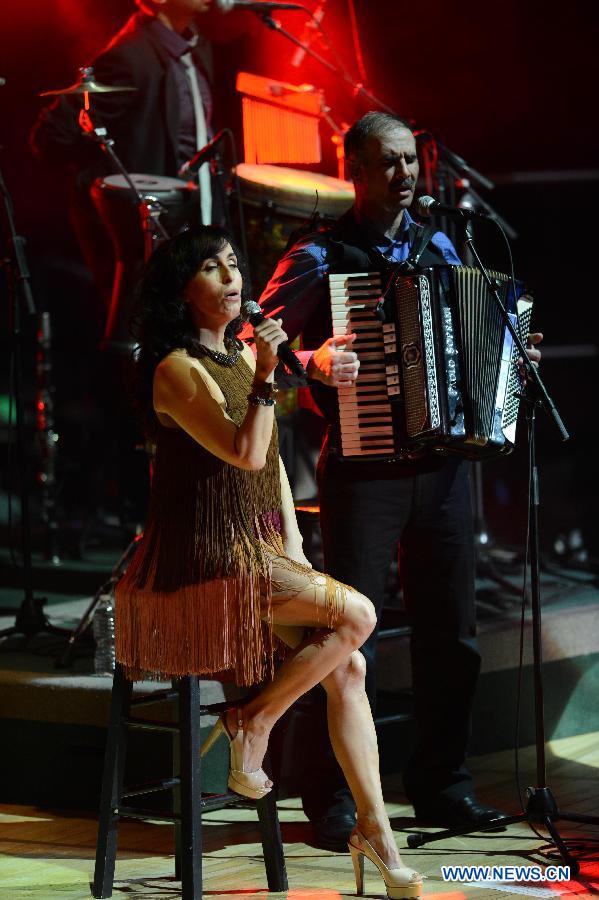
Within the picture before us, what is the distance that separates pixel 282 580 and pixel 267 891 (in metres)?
0.91

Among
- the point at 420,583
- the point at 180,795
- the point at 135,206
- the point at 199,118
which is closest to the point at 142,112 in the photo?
the point at 199,118

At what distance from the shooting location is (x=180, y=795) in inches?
128

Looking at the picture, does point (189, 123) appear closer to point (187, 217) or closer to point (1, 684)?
point (187, 217)

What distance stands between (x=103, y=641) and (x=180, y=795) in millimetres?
1243

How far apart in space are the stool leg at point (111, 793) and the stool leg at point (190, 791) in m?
0.27

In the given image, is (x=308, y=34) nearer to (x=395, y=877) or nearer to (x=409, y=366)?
(x=409, y=366)

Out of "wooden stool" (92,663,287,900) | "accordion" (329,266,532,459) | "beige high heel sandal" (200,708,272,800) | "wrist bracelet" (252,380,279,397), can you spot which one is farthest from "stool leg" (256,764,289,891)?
"wrist bracelet" (252,380,279,397)

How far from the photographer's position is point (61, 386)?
7.92m

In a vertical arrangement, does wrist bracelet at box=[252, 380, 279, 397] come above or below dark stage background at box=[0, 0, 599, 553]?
below

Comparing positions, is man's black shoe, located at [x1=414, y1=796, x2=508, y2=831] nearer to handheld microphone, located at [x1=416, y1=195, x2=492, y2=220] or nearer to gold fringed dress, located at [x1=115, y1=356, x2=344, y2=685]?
gold fringed dress, located at [x1=115, y1=356, x2=344, y2=685]

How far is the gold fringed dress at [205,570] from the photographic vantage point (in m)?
3.20

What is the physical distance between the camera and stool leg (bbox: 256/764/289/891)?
3.43 m

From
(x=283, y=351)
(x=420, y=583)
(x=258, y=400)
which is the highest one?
(x=283, y=351)

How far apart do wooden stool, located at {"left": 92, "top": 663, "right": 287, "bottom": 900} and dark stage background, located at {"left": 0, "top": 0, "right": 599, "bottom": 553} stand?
139 inches
